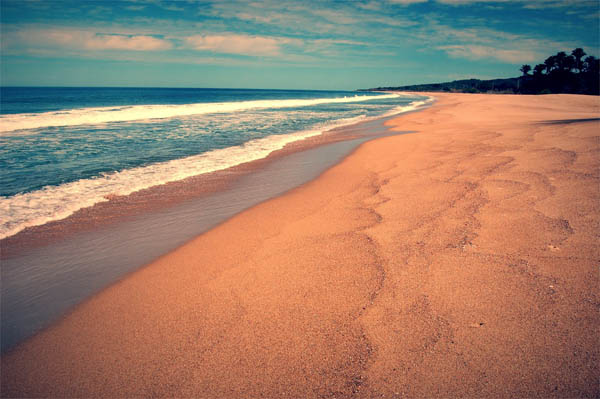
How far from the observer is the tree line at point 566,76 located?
52419 millimetres

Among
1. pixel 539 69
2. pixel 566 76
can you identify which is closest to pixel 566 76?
pixel 566 76

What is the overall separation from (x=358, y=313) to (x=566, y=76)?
267 feet

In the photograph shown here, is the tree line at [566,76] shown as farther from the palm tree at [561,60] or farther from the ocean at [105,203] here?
the ocean at [105,203]

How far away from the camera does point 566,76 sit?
59.8m

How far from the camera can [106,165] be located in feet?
27.3

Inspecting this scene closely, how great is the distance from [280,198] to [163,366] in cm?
371

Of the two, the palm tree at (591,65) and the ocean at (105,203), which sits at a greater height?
the palm tree at (591,65)

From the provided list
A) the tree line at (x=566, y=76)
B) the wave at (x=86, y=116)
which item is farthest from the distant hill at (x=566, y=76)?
the wave at (x=86, y=116)

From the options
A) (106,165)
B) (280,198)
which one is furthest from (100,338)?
(106,165)

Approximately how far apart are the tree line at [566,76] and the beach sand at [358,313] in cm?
6521

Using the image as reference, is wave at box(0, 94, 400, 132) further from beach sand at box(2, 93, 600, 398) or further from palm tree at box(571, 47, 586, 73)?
palm tree at box(571, 47, 586, 73)

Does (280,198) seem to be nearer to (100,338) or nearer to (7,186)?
(100,338)

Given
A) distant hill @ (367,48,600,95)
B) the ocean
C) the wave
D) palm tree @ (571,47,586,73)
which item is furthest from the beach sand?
palm tree @ (571,47,586,73)

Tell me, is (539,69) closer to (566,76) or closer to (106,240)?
(566,76)
